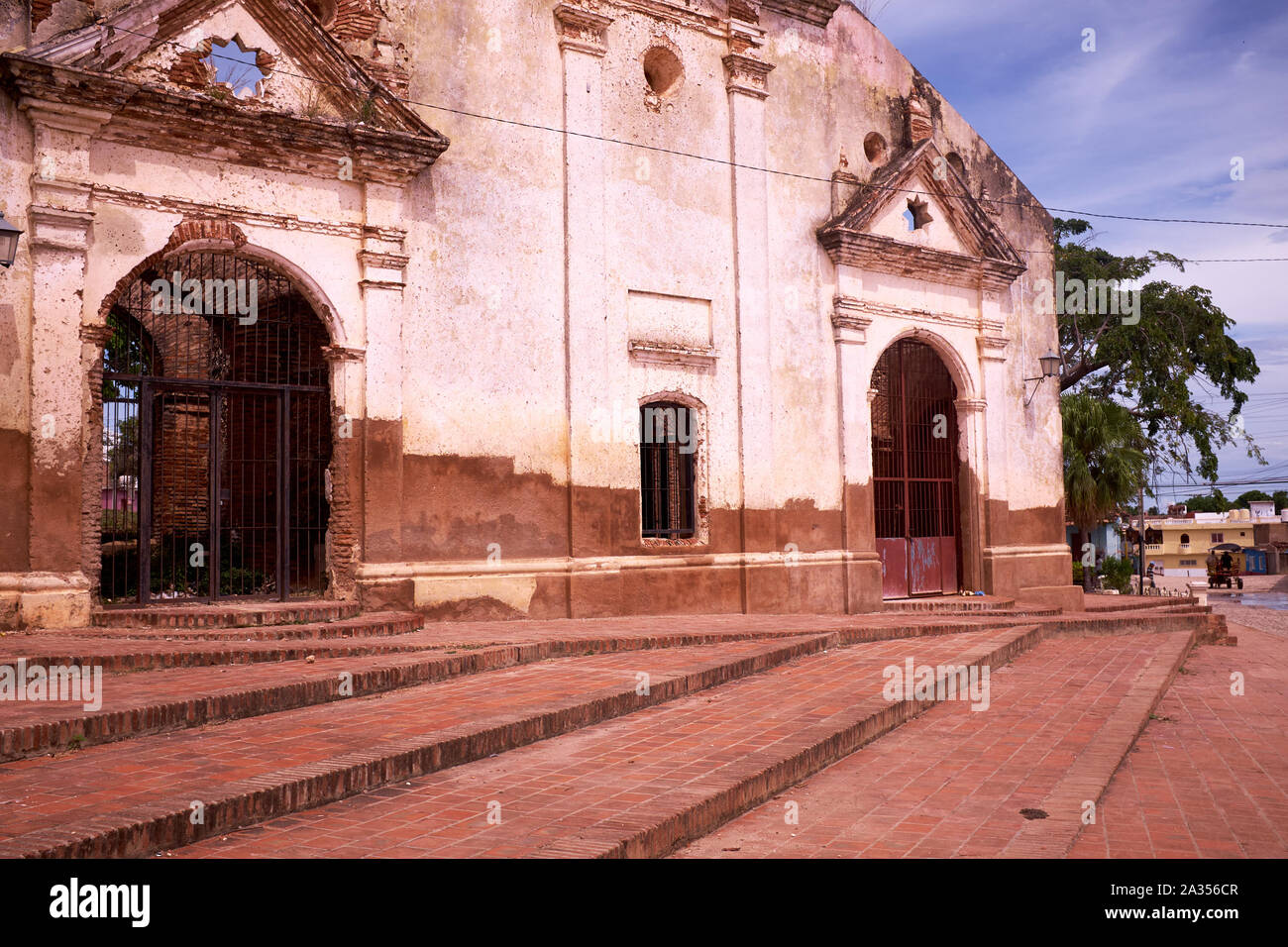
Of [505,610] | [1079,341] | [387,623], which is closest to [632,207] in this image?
[505,610]

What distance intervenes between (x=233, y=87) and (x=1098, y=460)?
2010cm

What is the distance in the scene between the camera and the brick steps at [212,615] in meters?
9.50

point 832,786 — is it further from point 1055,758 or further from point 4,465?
point 4,465

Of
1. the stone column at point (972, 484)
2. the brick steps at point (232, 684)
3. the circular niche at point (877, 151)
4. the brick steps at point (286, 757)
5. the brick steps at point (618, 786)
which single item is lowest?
the brick steps at point (618, 786)

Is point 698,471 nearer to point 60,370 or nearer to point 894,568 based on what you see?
point 894,568

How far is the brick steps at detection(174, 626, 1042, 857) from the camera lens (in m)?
4.15

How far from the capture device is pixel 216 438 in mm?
10922

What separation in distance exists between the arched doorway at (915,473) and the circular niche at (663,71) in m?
5.41

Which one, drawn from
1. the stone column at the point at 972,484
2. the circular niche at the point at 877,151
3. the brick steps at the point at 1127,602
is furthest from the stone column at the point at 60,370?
the brick steps at the point at 1127,602

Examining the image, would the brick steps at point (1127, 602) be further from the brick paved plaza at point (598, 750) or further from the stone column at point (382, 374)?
the stone column at point (382, 374)

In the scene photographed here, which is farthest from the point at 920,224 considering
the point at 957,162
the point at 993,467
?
the point at 993,467

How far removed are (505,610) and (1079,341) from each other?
71.8 feet

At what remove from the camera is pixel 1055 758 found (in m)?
6.15

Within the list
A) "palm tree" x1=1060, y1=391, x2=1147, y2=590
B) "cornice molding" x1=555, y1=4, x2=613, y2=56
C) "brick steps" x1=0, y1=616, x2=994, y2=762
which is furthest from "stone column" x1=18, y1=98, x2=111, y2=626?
"palm tree" x1=1060, y1=391, x2=1147, y2=590
